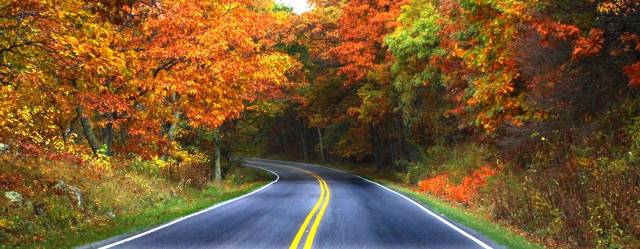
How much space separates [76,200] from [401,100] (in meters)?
18.5

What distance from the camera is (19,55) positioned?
8.96 metres

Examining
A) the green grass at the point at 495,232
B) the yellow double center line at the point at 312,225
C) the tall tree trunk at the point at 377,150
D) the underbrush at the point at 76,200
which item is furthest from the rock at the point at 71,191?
the tall tree trunk at the point at 377,150

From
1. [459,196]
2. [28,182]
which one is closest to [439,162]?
[459,196]

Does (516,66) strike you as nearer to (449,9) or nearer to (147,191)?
(449,9)

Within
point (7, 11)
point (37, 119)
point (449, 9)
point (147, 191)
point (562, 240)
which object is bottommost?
point (562, 240)

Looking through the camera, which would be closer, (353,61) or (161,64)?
(161,64)

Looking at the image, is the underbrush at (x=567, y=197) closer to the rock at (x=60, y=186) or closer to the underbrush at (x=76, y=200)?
the underbrush at (x=76, y=200)

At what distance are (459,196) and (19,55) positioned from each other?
16126 millimetres

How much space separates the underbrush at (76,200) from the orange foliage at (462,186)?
1014cm

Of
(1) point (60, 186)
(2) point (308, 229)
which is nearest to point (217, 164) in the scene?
(1) point (60, 186)

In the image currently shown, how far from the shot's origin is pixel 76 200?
41.1 ft

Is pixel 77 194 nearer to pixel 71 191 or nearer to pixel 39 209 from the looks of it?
pixel 71 191

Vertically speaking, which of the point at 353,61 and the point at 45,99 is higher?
the point at 353,61

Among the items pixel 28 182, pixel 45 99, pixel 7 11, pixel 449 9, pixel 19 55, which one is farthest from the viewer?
pixel 449 9
